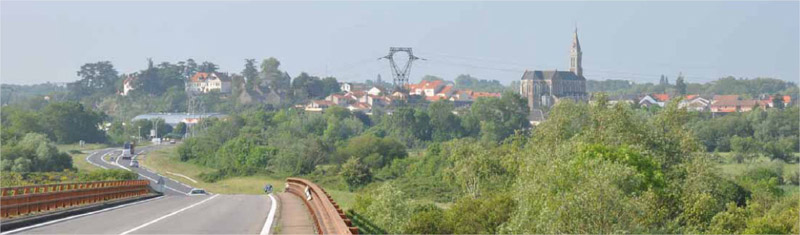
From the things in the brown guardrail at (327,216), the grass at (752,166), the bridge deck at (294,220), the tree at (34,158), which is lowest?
the grass at (752,166)

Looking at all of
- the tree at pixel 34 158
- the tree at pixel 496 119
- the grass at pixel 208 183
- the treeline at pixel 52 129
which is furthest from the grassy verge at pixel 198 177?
the tree at pixel 496 119

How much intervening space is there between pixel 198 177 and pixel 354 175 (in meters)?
19.3

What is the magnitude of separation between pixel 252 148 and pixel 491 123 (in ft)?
189

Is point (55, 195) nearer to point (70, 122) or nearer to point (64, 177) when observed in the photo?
point (64, 177)

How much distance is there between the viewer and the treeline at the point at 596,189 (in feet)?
165

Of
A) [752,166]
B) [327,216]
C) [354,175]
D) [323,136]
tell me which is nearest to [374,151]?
[354,175]

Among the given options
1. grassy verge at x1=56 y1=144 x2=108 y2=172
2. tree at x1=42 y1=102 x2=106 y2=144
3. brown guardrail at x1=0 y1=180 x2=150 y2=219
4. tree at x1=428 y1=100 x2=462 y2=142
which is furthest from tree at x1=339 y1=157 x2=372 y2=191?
brown guardrail at x1=0 y1=180 x2=150 y2=219

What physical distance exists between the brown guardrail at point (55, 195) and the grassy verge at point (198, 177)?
54.4 meters

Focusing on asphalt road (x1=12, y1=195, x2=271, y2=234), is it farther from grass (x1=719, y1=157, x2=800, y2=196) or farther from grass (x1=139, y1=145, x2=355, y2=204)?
grass (x1=719, y1=157, x2=800, y2=196)

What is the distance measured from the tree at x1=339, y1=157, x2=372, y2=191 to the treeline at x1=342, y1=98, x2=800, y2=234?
16.6 m

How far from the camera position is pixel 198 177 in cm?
12006

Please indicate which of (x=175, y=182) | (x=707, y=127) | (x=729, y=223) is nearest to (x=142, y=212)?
(x=729, y=223)

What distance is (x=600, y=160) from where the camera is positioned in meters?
59.2

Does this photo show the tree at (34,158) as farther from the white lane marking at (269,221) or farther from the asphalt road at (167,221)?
the asphalt road at (167,221)
